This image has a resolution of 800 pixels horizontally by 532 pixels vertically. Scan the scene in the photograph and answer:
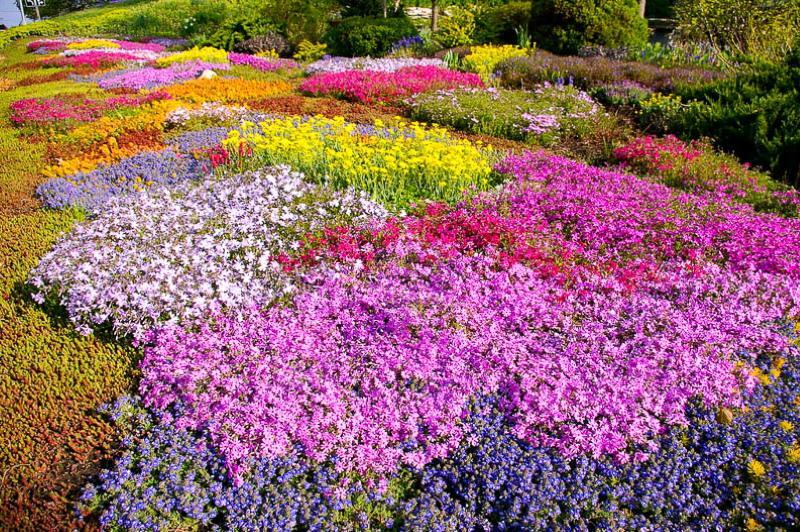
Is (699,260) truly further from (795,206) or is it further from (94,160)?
(94,160)

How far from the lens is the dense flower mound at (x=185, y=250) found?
4977 mm

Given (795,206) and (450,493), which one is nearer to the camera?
(450,493)

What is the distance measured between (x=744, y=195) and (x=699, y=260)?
88.9 inches

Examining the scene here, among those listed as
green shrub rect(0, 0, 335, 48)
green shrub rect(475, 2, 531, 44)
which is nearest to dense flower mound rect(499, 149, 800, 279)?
green shrub rect(475, 2, 531, 44)

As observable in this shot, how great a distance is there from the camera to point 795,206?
7.05 metres

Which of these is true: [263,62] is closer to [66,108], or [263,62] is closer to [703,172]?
[66,108]

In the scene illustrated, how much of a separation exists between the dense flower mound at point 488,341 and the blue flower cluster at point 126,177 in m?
3.29

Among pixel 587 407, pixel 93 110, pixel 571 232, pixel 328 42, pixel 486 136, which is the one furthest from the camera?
pixel 328 42

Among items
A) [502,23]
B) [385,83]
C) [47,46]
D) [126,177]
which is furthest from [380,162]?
[47,46]

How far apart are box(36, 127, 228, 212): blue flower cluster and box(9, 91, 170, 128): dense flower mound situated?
3662 millimetres

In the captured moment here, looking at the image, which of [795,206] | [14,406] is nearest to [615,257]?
[795,206]

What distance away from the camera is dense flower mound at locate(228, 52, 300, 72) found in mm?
17188

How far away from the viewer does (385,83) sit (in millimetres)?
12742

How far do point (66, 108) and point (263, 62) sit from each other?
718 centimetres
